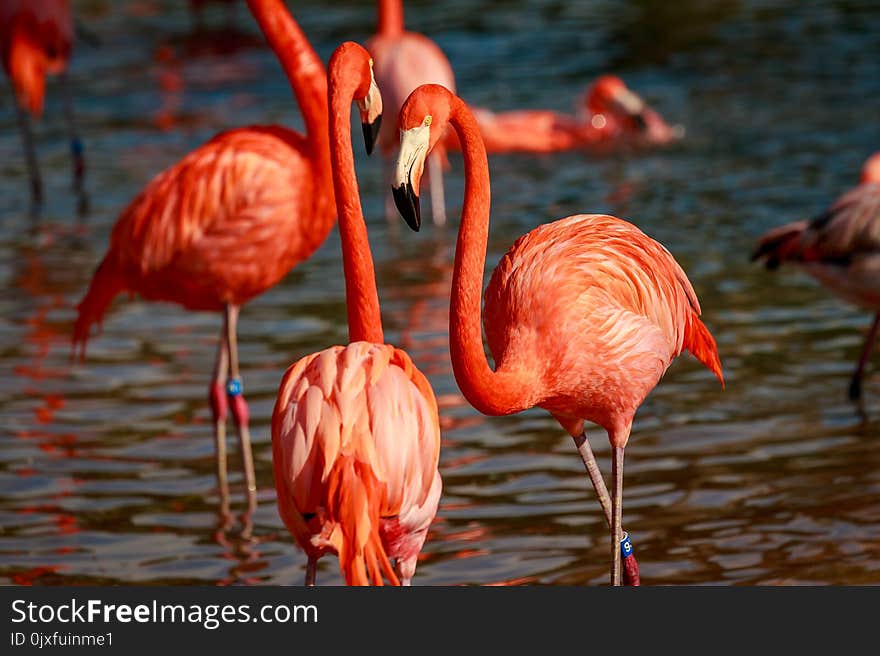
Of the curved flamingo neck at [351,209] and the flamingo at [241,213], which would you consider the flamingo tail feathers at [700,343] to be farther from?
the flamingo at [241,213]

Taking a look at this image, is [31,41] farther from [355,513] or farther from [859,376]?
[355,513]

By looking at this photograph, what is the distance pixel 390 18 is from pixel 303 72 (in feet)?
14.4

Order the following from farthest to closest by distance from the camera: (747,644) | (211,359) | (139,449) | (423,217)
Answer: (423,217) < (211,359) < (139,449) < (747,644)

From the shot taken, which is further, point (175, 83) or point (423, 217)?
point (175, 83)

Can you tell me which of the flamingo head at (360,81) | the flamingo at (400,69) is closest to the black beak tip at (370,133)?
the flamingo head at (360,81)

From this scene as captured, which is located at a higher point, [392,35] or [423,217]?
[392,35]

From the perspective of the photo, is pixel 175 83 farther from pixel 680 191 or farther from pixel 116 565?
pixel 116 565

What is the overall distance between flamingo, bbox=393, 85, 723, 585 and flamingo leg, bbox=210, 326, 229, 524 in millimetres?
1434

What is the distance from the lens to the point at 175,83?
14664 mm

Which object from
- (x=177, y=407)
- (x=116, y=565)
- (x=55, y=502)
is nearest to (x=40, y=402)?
(x=177, y=407)

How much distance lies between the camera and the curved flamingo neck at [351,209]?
13.6 feet

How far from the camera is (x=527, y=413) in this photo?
6172mm

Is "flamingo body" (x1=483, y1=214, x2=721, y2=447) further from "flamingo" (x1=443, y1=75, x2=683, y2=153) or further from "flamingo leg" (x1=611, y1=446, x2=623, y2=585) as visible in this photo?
"flamingo" (x1=443, y1=75, x2=683, y2=153)

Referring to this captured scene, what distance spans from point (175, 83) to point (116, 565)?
10.3 meters
